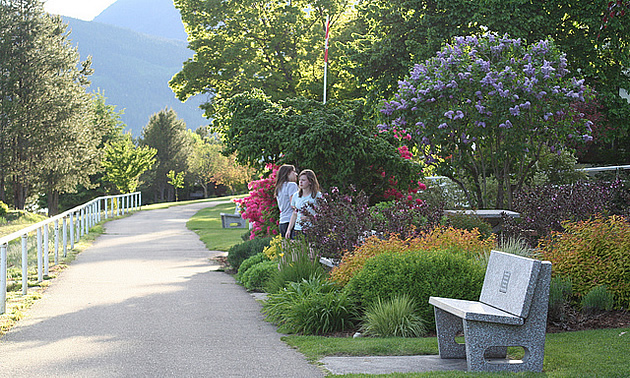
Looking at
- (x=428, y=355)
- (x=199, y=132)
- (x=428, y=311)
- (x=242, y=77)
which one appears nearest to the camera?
(x=428, y=355)

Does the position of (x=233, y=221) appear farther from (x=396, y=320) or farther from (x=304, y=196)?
(x=396, y=320)

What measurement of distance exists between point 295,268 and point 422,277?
2571 millimetres

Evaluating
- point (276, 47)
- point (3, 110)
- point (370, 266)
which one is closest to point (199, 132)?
point (3, 110)

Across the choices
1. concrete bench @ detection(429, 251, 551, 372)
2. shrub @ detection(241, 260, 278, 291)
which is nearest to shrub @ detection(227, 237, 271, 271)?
shrub @ detection(241, 260, 278, 291)

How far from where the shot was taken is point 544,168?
17531 mm

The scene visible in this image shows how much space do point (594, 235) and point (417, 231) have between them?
2.95 metres

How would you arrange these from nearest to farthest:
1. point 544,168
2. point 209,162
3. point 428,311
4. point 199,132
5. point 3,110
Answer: point 428,311
point 544,168
point 3,110
point 209,162
point 199,132

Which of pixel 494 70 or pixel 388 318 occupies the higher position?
pixel 494 70

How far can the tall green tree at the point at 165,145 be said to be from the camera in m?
79.2

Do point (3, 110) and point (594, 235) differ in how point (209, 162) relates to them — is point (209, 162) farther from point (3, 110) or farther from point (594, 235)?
point (594, 235)

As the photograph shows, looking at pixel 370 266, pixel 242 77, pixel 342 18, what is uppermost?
pixel 342 18

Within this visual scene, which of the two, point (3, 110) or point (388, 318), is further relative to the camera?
point (3, 110)

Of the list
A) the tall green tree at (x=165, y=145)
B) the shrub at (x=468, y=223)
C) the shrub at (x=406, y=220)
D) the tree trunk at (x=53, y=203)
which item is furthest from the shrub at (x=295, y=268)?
the tall green tree at (x=165, y=145)

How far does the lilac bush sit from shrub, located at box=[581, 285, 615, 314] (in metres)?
6.69
